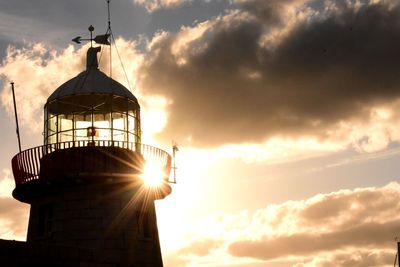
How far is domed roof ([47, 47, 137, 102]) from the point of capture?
32.4 metres

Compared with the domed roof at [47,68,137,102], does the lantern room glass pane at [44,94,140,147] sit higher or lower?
lower

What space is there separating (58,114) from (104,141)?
2.57 metres

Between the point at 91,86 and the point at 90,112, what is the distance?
1.12m

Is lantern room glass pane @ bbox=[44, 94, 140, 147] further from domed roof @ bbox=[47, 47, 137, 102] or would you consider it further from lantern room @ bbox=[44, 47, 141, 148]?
domed roof @ bbox=[47, 47, 137, 102]

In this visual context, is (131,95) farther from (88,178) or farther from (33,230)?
(33,230)

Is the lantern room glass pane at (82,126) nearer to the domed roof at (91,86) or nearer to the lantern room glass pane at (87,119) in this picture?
the lantern room glass pane at (87,119)

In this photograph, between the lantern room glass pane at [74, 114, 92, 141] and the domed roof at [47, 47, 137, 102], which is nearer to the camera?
the domed roof at [47, 47, 137, 102]

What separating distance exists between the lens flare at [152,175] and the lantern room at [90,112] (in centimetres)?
122

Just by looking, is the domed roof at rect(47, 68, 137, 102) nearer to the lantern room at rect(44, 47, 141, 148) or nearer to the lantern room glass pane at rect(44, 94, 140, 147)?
the lantern room at rect(44, 47, 141, 148)

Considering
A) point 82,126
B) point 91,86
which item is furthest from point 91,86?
point 82,126

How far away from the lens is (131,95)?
110 feet

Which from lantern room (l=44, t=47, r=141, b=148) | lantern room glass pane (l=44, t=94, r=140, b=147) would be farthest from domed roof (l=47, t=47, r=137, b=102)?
lantern room glass pane (l=44, t=94, r=140, b=147)

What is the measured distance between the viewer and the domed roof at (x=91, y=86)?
32.4 metres

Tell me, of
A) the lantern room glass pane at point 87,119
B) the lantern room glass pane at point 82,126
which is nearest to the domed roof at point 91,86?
the lantern room glass pane at point 87,119
